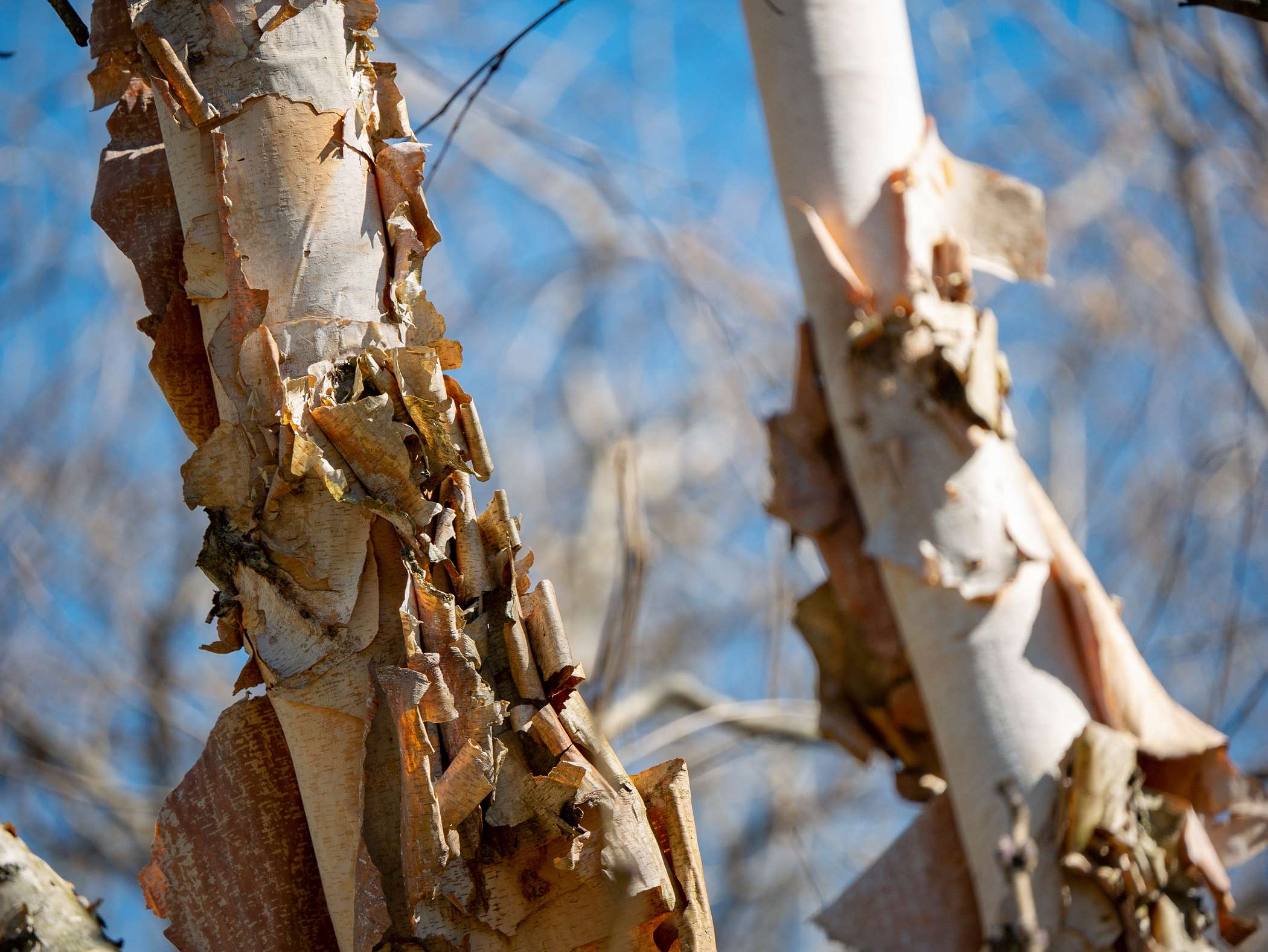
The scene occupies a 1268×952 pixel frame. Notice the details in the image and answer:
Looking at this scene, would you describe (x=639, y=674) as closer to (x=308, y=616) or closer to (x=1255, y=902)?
(x=1255, y=902)

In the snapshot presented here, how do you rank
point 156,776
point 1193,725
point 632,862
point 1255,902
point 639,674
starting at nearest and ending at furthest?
point 632,862 < point 1193,725 < point 1255,902 < point 156,776 < point 639,674

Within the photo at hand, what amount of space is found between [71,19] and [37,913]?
0.57m

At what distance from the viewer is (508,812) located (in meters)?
0.55

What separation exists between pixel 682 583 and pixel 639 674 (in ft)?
1.27

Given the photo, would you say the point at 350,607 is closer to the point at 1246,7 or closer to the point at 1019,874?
the point at 1019,874

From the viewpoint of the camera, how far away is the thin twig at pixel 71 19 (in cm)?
72

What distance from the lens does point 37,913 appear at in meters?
0.57

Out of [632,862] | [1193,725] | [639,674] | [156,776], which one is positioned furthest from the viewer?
[639,674]

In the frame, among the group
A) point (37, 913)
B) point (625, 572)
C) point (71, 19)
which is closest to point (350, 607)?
point (37, 913)

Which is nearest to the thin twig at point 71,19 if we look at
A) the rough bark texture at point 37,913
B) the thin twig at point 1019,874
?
the rough bark texture at point 37,913

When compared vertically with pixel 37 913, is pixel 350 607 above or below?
above

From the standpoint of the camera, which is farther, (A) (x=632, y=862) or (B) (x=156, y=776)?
(B) (x=156, y=776)

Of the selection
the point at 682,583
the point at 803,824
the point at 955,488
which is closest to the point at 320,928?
the point at 955,488

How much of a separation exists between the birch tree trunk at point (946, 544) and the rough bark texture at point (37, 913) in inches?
24.7
